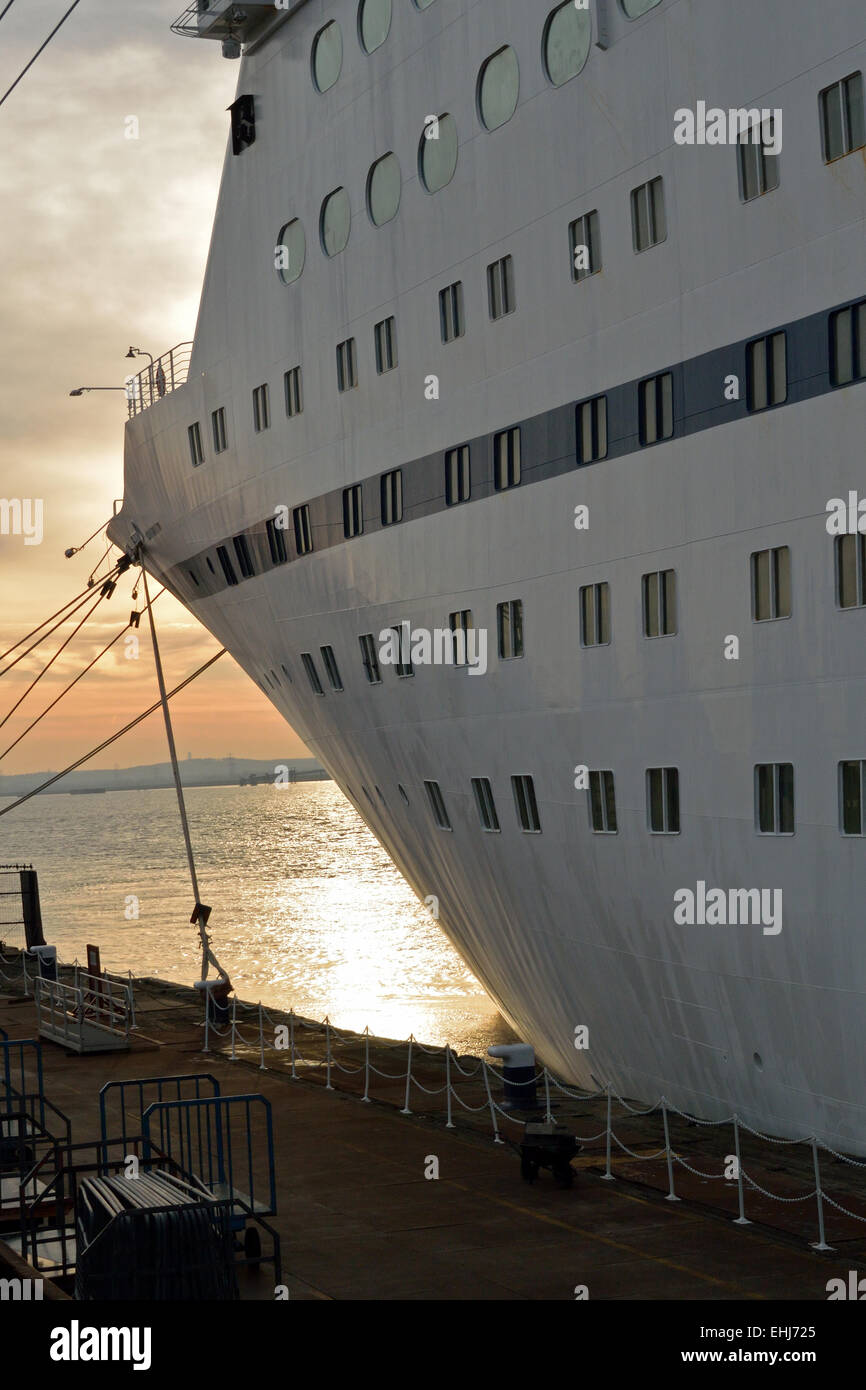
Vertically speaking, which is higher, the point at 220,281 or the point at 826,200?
the point at 220,281

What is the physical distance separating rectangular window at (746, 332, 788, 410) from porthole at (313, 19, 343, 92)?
10.0 m

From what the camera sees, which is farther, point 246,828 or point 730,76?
point 246,828

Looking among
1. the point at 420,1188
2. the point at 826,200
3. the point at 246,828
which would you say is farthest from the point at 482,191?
the point at 246,828

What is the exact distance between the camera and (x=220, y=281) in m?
25.3

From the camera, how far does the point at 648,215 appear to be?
15.5 metres

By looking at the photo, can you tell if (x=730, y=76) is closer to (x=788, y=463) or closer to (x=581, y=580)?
(x=788, y=463)

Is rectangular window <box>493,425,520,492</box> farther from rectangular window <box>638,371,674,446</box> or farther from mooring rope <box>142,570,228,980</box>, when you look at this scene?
mooring rope <box>142,570,228,980</box>

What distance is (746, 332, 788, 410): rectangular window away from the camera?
547 inches

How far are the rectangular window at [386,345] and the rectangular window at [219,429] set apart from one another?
5.23 meters

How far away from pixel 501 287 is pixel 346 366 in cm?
384

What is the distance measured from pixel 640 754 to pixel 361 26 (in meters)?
11.4

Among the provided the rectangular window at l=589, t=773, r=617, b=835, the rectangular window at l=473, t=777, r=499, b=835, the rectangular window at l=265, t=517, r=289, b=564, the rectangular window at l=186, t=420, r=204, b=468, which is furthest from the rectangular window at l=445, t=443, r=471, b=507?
the rectangular window at l=186, t=420, r=204, b=468
